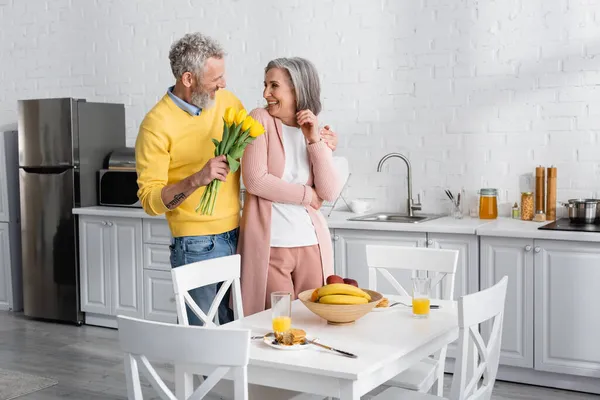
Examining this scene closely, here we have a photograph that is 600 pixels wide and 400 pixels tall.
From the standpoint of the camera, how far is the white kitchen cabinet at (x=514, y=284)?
157 inches

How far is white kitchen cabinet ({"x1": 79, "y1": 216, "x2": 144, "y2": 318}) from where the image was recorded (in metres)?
5.37

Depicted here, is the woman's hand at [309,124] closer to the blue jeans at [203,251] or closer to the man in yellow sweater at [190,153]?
the man in yellow sweater at [190,153]

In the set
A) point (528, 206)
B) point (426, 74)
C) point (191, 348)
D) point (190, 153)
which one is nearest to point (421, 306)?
point (191, 348)

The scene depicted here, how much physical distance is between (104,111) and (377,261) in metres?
3.11

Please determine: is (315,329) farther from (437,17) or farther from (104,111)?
(104,111)

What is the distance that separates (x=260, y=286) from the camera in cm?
305

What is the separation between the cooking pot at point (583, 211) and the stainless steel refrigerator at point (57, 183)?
3311 millimetres

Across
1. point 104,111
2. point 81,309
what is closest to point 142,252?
point 81,309

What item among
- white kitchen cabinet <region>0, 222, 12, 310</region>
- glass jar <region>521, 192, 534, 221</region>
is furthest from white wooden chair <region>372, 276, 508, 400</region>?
white kitchen cabinet <region>0, 222, 12, 310</region>

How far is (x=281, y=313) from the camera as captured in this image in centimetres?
236

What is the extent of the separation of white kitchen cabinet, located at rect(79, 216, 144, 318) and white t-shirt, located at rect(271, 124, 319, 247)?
97.0 inches

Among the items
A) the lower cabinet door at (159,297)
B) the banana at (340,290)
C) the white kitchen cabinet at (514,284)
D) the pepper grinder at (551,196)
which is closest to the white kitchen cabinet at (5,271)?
the lower cabinet door at (159,297)

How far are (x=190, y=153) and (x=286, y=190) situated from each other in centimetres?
42

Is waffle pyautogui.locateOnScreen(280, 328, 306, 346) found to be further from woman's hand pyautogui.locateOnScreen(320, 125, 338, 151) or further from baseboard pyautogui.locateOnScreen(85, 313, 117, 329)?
baseboard pyautogui.locateOnScreen(85, 313, 117, 329)
